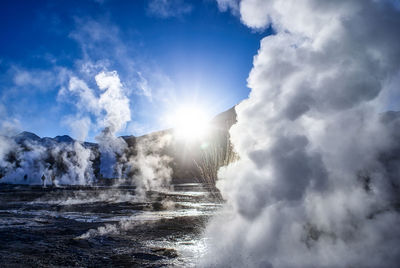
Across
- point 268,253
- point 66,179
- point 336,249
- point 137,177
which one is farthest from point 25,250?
point 137,177

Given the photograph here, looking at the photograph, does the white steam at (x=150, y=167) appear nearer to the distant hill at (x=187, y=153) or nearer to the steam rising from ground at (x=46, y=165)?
the distant hill at (x=187, y=153)

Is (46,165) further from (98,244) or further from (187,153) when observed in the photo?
(98,244)

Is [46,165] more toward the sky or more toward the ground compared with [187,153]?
more toward the ground

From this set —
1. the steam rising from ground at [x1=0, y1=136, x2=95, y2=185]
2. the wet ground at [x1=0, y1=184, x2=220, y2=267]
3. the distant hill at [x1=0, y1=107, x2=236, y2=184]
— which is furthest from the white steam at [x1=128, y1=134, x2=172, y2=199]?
the wet ground at [x1=0, y1=184, x2=220, y2=267]

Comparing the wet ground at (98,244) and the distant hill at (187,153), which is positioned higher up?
the distant hill at (187,153)

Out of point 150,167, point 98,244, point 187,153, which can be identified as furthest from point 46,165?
point 98,244

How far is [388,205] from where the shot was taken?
22.4 ft

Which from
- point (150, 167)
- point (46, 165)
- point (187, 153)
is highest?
point (187, 153)

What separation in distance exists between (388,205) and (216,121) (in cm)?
15527

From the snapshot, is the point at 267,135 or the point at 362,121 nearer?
the point at 362,121

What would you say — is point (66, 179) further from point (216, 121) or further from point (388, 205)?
point (216, 121)

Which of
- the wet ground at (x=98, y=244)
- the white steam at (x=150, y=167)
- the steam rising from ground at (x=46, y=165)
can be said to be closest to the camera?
the wet ground at (x=98, y=244)

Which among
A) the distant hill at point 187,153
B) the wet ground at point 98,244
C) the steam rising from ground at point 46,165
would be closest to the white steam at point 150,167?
the distant hill at point 187,153

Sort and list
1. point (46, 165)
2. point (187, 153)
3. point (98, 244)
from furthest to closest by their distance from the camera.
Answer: point (187, 153), point (46, 165), point (98, 244)
